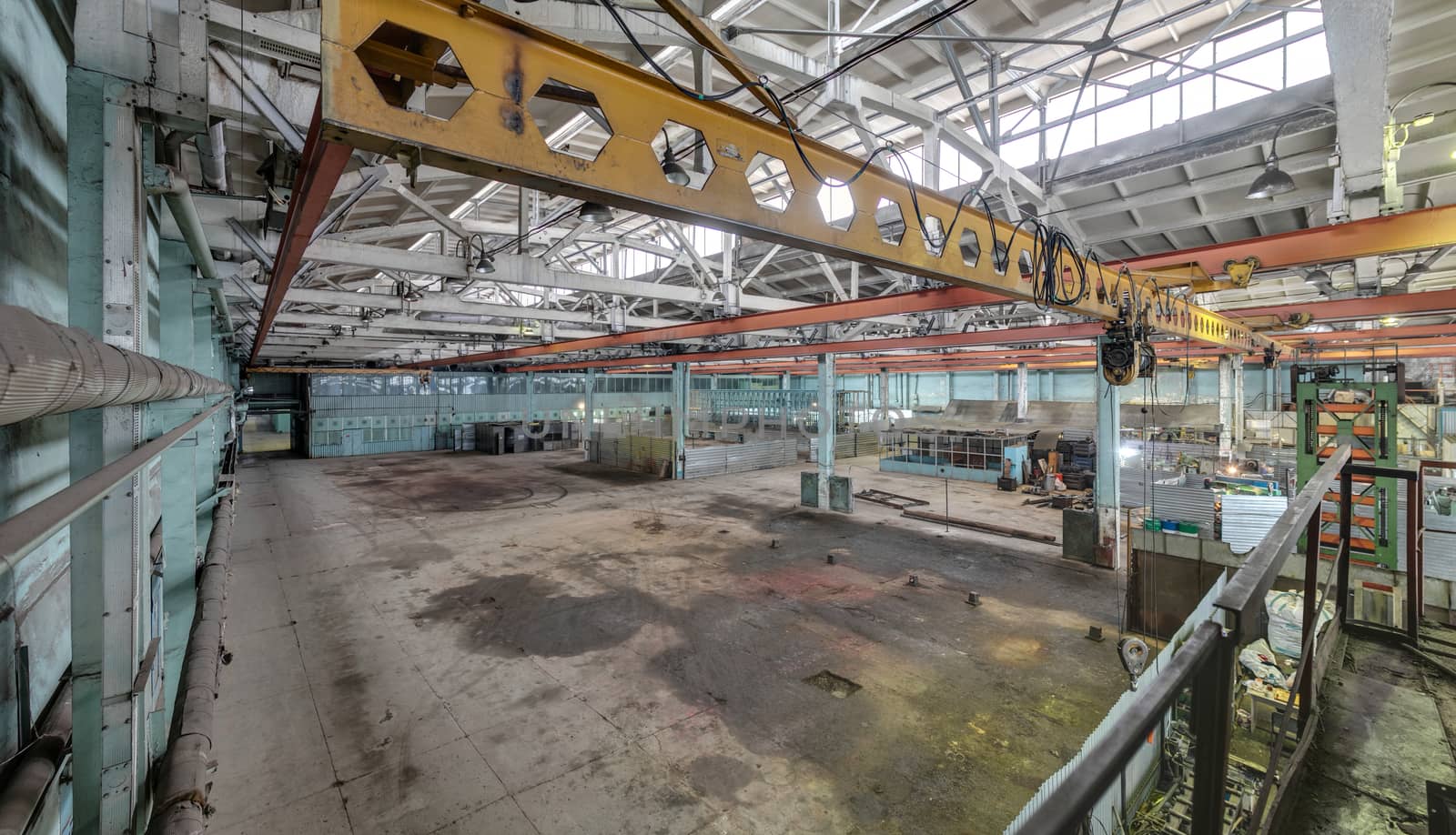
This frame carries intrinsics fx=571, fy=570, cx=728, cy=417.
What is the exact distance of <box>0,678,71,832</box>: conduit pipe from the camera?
1.55 m

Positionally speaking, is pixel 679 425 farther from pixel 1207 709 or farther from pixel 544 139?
pixel 1207 709

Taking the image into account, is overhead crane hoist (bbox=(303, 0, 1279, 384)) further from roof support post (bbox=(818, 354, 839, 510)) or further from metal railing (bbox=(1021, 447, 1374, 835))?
roof support post (bbox=(818, 354, 839, 510))

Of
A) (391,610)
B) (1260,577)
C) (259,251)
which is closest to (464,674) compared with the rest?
(391,610)

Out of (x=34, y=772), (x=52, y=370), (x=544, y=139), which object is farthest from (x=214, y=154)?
(x=52, y=370)

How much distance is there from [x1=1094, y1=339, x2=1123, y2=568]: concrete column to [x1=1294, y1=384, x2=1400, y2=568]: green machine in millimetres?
2572

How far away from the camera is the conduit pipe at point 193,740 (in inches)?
82.8

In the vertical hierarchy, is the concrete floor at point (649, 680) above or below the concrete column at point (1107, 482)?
below

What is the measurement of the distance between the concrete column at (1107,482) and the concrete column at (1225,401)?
13438 millimetres

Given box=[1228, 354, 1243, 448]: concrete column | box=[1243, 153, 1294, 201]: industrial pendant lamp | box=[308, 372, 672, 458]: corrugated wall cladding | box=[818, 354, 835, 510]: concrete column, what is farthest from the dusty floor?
box=[308, 372, 672, 458]: corrugated wall cladding

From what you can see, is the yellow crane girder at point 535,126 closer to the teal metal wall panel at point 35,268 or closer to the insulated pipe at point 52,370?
the insulated pipe at point 52,370

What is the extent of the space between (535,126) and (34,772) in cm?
273

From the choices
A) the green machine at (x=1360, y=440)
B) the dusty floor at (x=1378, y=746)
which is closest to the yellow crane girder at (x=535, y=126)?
the dusty floor at (x=1378, y=746)

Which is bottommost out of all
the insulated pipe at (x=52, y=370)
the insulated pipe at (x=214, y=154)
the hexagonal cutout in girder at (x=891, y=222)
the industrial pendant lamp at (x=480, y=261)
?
the insulated pipe at (x=52, y=370)

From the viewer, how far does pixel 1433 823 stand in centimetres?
243
